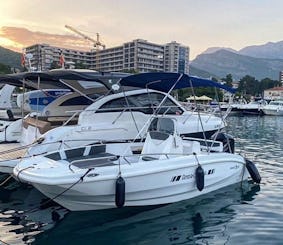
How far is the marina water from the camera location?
7.52 m

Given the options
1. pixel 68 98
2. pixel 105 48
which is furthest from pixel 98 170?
pixel 105 48

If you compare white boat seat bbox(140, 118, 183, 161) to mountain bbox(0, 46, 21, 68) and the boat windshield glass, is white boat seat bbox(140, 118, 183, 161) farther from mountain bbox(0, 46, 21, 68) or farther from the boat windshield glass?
mountain bbox(0, 46, 21, 68)

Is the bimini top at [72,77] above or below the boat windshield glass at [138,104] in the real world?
above

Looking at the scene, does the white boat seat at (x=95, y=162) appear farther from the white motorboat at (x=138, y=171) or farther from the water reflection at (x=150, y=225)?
the water reflection at (x=150, y=225)

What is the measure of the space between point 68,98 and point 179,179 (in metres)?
7.38

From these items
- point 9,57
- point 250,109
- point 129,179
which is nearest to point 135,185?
point 129,179

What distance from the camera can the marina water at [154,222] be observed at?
7.52m

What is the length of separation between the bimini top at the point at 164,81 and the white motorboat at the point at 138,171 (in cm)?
2

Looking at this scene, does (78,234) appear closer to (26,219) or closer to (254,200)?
(26,219)

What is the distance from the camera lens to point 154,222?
27.2 ft

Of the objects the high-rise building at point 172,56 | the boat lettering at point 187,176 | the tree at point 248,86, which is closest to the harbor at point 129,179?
the boat lettering at point 187,176

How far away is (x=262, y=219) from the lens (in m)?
8.66

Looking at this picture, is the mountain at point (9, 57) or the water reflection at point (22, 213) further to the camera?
the mountain at point (9, 57)

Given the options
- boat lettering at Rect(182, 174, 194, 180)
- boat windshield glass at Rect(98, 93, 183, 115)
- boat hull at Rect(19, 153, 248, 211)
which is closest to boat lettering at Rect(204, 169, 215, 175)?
boat hull at Rect(19, 153, 248, 211)
